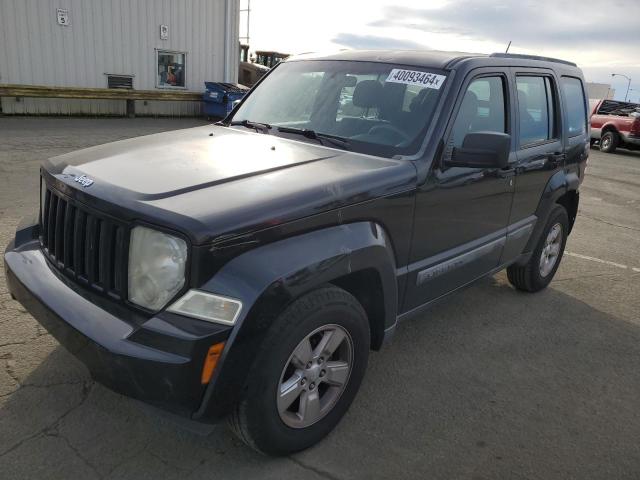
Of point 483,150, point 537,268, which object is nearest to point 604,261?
point 537,268

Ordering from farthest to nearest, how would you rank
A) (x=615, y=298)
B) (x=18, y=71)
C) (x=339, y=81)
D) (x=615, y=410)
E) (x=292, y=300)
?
(x=18, y=71) → (x=615, y=298) → (x=339, y=81) → (x=615, y=410) → (x=292, y=300)

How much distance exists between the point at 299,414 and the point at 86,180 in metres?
1.47

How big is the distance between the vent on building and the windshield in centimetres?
1276

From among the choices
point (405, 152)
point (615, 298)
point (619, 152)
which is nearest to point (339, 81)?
point (405, 152)

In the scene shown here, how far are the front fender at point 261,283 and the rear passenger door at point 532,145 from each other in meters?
2.01

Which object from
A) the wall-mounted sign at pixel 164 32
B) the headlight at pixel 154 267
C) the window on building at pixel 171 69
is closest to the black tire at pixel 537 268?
the headlight at pixel 154 267

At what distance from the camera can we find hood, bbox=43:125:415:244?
215cm

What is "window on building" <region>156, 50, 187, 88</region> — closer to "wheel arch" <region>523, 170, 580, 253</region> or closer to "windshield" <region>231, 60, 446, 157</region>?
"windshield" <region>231, 60, 446, 157</region>

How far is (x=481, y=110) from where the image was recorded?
11.4 ft

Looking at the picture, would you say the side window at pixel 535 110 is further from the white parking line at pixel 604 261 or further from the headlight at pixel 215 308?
the headlight at pixel 215 308

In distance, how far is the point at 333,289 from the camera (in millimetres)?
2463

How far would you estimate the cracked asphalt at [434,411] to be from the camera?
8.27 ft

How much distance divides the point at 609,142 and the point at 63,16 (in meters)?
16.7

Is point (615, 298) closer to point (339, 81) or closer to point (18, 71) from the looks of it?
point (339, 81)
